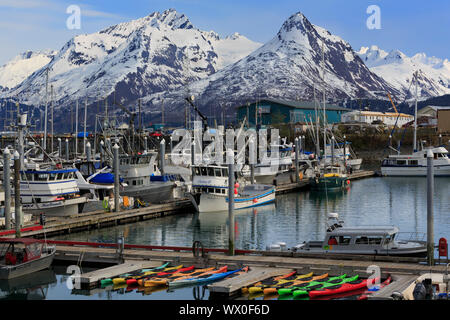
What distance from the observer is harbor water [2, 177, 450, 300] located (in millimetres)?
31328

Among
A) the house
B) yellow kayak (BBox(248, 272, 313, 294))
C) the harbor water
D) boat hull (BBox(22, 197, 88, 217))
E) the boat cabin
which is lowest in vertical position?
the harbor water

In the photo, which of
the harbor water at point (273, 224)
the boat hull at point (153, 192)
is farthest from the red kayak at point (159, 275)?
the boat hull at point (153, 192)

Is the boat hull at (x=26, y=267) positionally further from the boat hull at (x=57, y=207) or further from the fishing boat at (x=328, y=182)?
the fishing boat at (x=328, y=182)

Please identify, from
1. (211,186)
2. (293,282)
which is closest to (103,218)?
(211,186)

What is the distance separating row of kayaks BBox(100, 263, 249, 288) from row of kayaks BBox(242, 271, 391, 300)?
2.22 metres

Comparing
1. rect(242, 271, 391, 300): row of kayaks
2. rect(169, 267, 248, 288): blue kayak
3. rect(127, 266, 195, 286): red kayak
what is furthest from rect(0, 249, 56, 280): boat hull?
rect(242, 271, 391, 300): row of kayaks

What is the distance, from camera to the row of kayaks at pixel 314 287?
84.6 feet

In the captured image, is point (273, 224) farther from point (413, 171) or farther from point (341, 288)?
point (413, 171)

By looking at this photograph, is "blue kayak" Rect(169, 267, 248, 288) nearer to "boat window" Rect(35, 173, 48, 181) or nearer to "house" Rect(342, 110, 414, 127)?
"boat window" Rect(35, 173, 48, 181)

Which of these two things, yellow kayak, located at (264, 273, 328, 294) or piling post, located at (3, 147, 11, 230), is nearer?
yellow kayak, located at (264, 273, 328, 294)

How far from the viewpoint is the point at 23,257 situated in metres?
31.5

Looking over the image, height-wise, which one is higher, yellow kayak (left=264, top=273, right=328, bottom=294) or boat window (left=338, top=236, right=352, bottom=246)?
boat window (left=338, top=236, right=352, bottom=246)

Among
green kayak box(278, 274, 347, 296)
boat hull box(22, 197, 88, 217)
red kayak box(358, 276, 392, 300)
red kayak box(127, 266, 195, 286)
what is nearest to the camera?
red kayak box(358, 276, 392, 300)

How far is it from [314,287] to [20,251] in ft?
49.0
